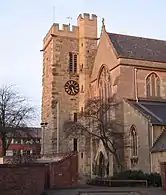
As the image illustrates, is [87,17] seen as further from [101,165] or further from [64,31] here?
[101,165]

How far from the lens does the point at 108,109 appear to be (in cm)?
3725

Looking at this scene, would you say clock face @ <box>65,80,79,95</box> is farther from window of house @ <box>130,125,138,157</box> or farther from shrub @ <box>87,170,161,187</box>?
shrub @ <box>87,170,161,187</box>

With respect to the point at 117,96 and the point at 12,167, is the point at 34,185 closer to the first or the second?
→ the point at 12,167

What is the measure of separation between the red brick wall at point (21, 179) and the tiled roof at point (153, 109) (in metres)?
12.0

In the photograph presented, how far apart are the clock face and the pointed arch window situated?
39.8 feet

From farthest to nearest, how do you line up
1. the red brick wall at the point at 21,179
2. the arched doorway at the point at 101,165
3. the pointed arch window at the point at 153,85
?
the pointed arch window at the point at 153,85 → the arched doorway at the point at 101,165 → the red brick wall at the point at 21,179

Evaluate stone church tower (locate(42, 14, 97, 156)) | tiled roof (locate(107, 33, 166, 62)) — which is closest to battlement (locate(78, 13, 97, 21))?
stone church tower (locate(42, 14, 97, 156))

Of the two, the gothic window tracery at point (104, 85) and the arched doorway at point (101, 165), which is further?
the gothic window tracery at point (104, 85)

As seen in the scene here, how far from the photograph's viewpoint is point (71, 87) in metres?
49.6

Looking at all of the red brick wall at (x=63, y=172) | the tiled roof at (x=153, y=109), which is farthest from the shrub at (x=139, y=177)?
the tiled roof at (x=153, y=109)

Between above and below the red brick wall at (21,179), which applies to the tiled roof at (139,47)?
above

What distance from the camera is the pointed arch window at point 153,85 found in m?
40.2

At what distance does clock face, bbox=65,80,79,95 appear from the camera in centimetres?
4919

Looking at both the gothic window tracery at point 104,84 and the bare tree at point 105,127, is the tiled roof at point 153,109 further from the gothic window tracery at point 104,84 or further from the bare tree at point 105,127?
the gothic window tracery at point 104,84
